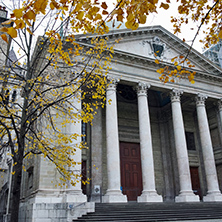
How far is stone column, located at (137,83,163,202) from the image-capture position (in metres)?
16.5

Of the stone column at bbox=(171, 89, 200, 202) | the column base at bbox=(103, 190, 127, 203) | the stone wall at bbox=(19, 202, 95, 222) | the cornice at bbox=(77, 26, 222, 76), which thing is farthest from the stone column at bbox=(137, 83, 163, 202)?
the stone wall at bbox=(19, 202, 95, 222)

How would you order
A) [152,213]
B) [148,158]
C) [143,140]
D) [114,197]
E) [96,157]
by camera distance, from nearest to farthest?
1. [152,213]
2. [114,197]
3. [148,158]
4. [143,140]
5. [96,157]

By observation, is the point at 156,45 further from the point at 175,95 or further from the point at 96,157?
the point at 96,157

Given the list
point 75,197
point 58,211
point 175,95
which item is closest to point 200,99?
point 175,95

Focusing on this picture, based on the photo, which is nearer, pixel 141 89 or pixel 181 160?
pixel 181 160

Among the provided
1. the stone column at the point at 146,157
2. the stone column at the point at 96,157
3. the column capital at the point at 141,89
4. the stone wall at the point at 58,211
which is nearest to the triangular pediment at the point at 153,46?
the column capital at the point at 141,89

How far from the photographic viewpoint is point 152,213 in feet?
44.8

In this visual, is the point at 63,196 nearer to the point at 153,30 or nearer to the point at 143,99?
the point at 143,99

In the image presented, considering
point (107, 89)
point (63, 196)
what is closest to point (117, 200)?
point (63, 196)

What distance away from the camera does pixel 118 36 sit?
782 inches

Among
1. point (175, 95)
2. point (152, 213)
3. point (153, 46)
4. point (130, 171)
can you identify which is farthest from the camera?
point (130, 171)

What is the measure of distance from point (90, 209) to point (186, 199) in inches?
298

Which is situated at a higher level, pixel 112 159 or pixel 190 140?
pixel 190 140

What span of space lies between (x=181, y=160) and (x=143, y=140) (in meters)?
3.46
